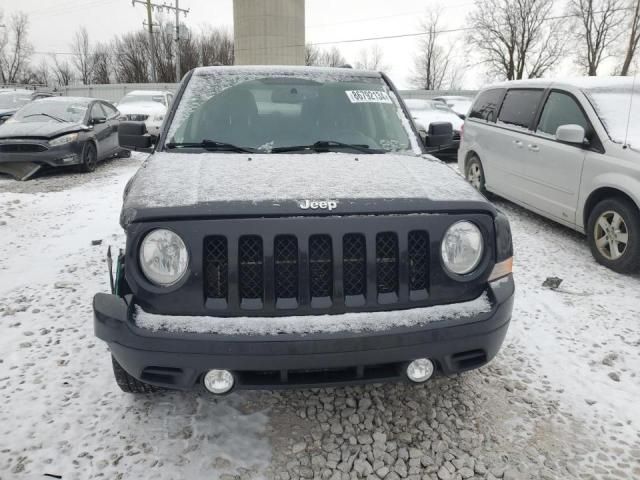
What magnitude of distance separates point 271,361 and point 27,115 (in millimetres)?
10767

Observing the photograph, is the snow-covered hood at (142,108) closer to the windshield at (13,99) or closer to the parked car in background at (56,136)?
the windshield at (13,99)

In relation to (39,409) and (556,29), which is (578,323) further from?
(556,29)

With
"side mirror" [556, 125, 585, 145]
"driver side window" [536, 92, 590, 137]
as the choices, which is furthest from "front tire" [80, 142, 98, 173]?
"side mirror" [556, 125, 585, 145]

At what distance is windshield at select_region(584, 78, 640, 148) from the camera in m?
4.88

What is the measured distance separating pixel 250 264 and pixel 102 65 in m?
78.7

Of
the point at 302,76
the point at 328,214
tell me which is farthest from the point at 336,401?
the point at 302,76

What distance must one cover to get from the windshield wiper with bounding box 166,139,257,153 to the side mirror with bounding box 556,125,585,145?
11.8 ft

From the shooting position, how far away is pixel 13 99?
1619 cm

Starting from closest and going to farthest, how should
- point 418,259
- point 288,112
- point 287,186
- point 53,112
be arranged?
1. point 418,259
2. point 287,186
3. point 288,112
4. point 53,112

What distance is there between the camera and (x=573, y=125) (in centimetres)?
508

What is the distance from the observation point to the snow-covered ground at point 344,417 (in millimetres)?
2334

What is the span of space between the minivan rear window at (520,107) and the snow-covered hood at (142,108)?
11748 millimetres

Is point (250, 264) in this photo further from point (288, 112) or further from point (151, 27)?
point (151, 27)

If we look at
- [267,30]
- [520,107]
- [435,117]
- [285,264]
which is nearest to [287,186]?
[285,264]
